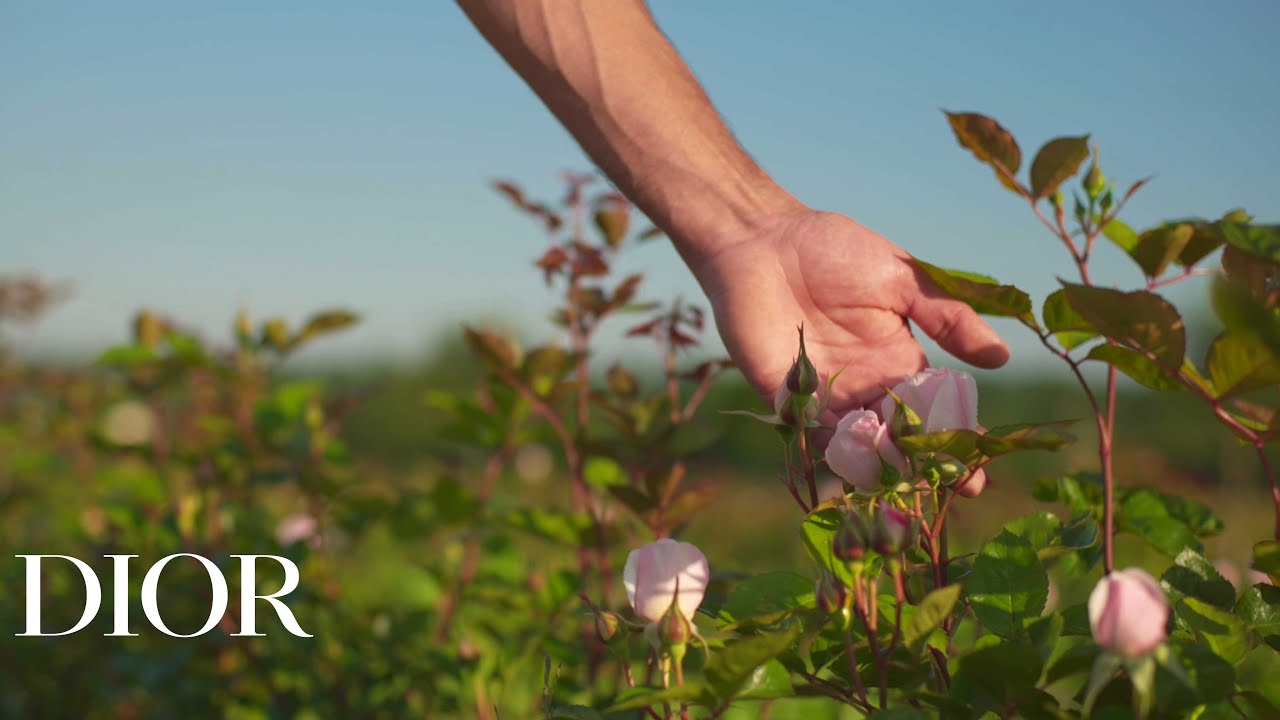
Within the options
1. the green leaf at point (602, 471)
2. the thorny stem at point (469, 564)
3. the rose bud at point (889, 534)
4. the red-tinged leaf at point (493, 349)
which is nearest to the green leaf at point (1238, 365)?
the rose bud at point (889, 534)

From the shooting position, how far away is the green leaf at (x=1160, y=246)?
87cm

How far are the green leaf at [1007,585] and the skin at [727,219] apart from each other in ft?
1.32

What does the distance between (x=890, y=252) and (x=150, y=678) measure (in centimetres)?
145

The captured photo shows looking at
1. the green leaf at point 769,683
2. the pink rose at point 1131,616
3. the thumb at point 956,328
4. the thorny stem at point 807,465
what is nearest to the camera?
the pink rose at point 1131,616

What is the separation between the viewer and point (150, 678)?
6.09 ft

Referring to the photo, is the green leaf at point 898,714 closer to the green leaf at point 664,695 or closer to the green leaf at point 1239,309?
the green leaf at point 664,695

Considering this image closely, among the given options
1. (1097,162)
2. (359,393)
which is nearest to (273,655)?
(359,393)

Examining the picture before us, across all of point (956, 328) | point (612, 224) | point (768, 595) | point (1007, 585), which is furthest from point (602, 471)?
point (1007, 585)

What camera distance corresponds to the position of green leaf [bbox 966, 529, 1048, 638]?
0.74 m

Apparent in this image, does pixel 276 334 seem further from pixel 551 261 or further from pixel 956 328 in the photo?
pixel 956 328

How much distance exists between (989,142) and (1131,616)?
512 millimetres

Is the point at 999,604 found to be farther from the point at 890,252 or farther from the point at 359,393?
the point at 359,393

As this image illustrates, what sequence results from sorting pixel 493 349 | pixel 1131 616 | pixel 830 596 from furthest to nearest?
pixel 493 349 → pixel 830 596 → pixel 1131 616

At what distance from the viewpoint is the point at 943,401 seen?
79 centimetres
